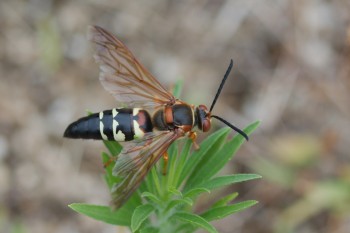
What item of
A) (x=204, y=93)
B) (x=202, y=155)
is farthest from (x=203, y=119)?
(x=204, y=93)

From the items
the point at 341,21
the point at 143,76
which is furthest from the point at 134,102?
the point at 341,21

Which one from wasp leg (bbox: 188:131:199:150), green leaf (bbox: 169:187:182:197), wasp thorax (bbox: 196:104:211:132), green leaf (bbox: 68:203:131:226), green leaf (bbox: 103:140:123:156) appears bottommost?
green leaf (bbox: 68:203:131:226)

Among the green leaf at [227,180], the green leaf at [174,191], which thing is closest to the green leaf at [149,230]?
the green leaf at [174,191]

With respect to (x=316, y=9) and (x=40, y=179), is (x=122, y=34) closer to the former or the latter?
(x=40, y=179)

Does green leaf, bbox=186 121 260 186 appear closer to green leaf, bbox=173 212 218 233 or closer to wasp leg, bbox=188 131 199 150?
→ wasp leg, bbox=188 131 199 150

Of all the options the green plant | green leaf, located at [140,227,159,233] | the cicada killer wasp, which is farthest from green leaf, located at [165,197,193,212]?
the cicada killer wasp

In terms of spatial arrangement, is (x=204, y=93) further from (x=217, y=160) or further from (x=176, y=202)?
(x=176, y=202)

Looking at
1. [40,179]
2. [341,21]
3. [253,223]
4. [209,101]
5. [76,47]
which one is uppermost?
[341,21]
